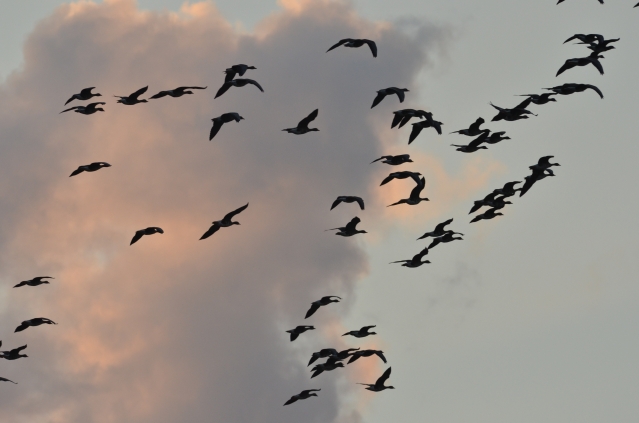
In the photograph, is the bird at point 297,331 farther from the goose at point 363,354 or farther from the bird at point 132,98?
the bird at point 132,98

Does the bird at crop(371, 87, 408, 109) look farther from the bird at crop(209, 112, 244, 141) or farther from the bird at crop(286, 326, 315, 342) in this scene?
the bird at crop(286, 326, 315, 342)

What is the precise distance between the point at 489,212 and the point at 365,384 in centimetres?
1776

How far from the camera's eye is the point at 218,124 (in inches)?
3098

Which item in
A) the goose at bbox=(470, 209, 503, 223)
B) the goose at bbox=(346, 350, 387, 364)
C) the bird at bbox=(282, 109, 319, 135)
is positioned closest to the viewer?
the bird at bbox=(282, 109, 319, 135)

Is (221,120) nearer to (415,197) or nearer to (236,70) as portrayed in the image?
(236,70)

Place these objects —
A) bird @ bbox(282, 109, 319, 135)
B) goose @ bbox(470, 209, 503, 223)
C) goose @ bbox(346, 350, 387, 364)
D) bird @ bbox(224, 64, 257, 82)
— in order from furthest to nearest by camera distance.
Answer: goose @ bbox(470, 209, 503, 223) → goose @ bbox(346, 350, 387, 364) → bird @ bbox(282, 109, 319, 135) → bird @ bbox(224, 64, 257, 82)

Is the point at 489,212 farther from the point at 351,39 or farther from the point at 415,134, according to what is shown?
the point at 351,39

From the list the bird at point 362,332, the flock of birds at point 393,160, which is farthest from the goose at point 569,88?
the bird at point 362,332

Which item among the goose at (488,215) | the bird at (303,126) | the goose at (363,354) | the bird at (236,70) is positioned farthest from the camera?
the goose at (488,215)

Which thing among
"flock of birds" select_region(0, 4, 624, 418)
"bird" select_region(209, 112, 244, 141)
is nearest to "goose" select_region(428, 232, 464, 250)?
"flock of birds" select_region(0, 4, 624, 418)


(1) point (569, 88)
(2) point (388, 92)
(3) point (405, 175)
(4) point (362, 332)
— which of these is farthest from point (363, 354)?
(1) point (569, 88)

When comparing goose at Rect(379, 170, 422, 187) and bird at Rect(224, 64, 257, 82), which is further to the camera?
goose at Rect(379, 170, 422, 187)

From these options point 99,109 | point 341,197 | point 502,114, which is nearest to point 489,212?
point 502,114

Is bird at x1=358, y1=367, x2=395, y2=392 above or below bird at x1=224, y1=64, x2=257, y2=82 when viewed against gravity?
below
